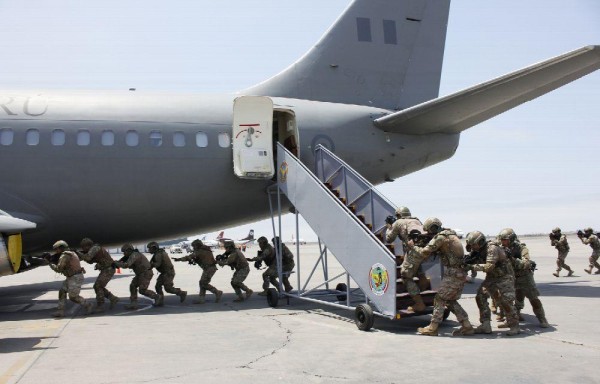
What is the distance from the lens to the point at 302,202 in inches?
467

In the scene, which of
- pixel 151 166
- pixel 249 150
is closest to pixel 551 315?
pixel 249 150

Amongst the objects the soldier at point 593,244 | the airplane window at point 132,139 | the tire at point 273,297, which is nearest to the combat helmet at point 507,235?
the tire at point 273,297

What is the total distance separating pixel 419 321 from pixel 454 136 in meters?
7.24

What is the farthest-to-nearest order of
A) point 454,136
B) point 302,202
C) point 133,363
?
point 454,136, point 302,202, point 133,363

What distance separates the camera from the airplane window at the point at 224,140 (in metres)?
13.5

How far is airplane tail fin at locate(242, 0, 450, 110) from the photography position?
1557cm

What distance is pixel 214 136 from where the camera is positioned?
13.5 m

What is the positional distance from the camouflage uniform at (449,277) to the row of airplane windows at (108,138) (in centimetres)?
686

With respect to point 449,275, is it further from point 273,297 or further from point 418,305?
point 273,297

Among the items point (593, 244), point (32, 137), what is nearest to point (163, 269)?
point (32, 137)

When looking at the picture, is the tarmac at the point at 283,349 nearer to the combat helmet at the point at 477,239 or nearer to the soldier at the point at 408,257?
the soldier at the point at 408,257

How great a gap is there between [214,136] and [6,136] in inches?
194

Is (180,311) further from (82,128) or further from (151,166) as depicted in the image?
(82,128)

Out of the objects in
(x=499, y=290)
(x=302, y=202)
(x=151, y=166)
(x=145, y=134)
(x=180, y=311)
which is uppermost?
(x=145, y=134)
